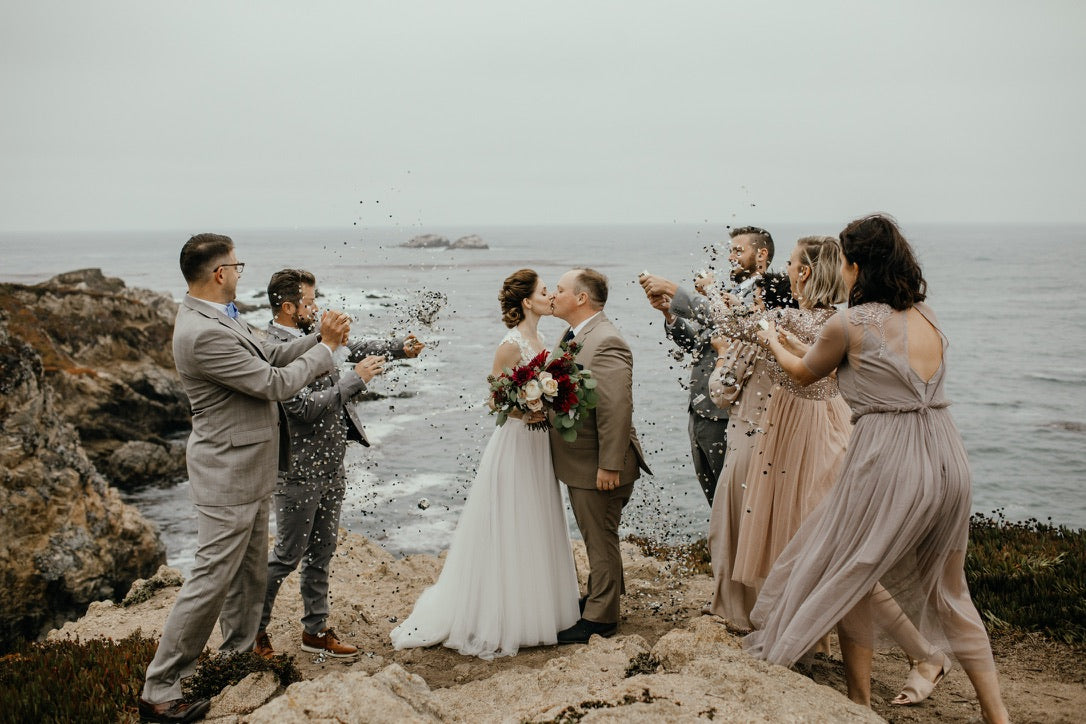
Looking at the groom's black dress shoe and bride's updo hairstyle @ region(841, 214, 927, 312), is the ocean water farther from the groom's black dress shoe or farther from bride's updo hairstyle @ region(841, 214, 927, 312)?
bride's updo hairstyle @ region(841, 214, 927, 312)

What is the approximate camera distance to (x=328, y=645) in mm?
6523

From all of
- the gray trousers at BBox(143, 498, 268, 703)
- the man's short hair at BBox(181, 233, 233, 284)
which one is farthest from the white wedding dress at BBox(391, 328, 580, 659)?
the man's short hair at BBox(181, 233, 233, 284)

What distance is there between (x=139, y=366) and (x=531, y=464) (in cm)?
2026

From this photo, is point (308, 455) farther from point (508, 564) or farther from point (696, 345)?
point (696, 345)

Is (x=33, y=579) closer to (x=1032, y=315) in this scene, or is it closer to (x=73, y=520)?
(x=73, y=520)

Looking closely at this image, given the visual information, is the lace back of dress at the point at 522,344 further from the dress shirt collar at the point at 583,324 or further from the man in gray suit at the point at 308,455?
the man in gray suit at the point at 308,455

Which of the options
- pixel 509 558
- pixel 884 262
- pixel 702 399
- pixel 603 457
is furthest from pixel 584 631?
pixel 884 262

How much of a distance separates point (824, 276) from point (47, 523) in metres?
10.1

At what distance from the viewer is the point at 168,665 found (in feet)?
15.9

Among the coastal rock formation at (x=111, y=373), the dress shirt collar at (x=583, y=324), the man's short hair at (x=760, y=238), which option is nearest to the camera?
the dress shirt collar at (x=583, y=324)

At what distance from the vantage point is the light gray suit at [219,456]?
490 cm

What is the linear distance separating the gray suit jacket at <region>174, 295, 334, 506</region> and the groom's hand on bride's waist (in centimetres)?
228

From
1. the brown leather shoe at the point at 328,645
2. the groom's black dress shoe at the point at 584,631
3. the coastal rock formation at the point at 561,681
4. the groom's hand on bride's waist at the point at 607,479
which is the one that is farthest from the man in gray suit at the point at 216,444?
the groom's black dress shoe at the point at 584,631

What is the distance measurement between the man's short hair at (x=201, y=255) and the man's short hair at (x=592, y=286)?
260 cm
